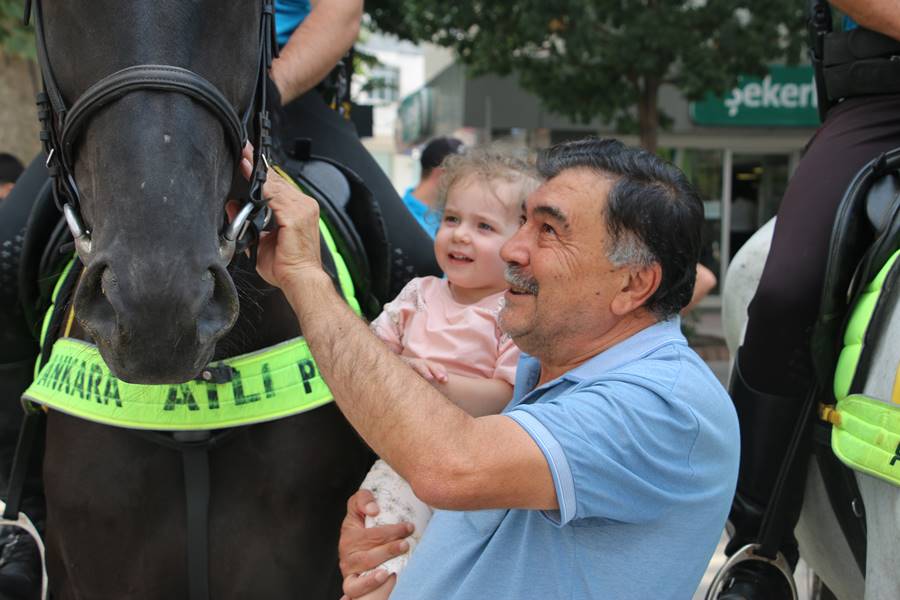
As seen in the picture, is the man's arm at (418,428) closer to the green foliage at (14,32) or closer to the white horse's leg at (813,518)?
the white horse's leg at (813,518)

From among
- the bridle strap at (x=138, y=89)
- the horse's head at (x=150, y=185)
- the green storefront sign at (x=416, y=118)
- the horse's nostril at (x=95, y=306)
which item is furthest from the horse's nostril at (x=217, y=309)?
the green storefront sign at (x=416, y=118)

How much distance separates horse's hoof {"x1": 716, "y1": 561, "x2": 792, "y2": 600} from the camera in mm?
3078

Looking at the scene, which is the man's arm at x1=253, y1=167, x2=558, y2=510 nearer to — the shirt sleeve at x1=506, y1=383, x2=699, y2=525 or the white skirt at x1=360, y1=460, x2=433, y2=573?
the shirt sleeve at x1=506, y1=383, x2=699, y2=525

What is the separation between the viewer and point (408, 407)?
1.78 metres

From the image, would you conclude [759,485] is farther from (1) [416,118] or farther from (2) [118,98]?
(1) [416,118]

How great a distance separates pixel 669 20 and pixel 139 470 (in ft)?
32.8

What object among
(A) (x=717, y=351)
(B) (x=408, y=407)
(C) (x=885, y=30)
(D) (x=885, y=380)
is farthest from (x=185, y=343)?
(A) (x=717, y=351)

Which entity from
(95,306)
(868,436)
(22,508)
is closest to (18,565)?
(22,508)

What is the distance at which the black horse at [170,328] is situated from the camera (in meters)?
1.65

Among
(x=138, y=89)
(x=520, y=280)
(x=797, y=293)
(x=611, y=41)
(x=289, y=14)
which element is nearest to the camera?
(x=138, y=89)

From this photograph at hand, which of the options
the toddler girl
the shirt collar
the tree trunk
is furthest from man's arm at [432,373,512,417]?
the tree trunk

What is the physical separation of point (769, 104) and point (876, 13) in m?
13.6

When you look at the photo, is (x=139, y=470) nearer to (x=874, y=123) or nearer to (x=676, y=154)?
(x=874, y=123)

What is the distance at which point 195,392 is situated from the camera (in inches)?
91.7
